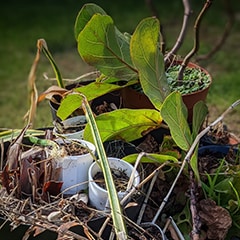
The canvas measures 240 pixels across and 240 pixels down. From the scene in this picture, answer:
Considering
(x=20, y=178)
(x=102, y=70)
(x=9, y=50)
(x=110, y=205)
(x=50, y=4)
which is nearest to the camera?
(x=110, y=205)

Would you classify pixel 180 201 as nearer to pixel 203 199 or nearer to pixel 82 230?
pixel 203 199

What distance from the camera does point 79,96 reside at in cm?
104

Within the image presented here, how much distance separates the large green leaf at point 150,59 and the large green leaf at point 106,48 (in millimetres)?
78

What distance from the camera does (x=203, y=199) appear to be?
39.1 inches

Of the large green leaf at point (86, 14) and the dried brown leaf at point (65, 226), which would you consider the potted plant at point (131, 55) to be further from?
the dried brown leaf at point (65, 226)

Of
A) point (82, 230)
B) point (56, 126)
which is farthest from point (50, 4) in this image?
point (82, 230)

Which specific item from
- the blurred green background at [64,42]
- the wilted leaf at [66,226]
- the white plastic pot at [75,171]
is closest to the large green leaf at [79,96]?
the white plastic pot at [75,171]

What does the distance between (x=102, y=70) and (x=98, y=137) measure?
20cm

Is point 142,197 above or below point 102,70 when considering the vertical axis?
below

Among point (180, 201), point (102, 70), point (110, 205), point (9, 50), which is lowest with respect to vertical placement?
point (9, 50)

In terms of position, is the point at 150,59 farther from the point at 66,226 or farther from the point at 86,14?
the point at 66,226

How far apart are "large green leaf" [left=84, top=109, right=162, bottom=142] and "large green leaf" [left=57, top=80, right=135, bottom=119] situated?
81 mm

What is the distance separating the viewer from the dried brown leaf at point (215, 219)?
3.12ft

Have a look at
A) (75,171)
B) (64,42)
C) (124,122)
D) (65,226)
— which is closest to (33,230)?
(65,226)
